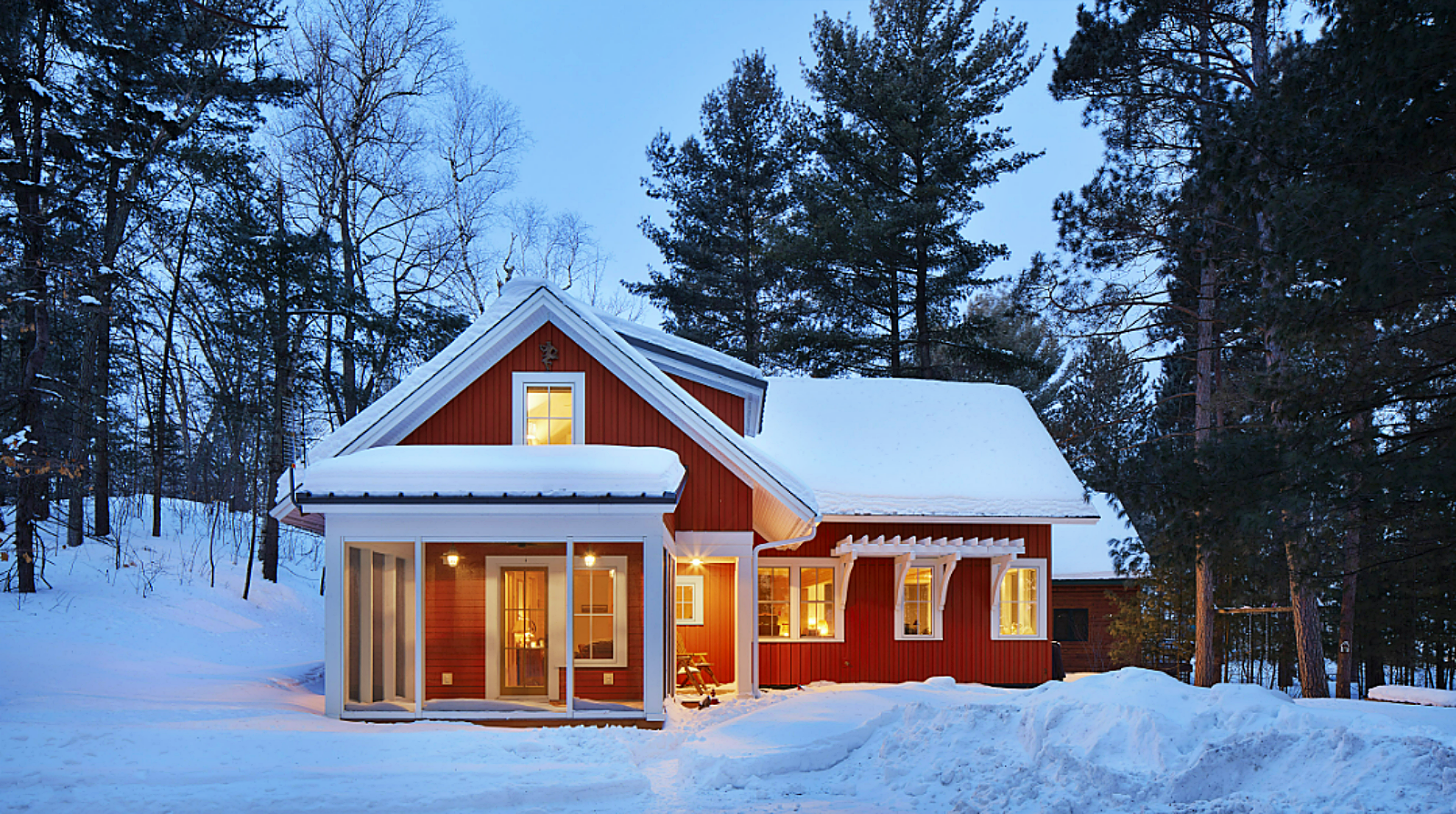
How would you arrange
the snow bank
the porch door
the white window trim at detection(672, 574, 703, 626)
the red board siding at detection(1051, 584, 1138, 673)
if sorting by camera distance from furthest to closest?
the red board siding at detection(1051, 584, 1138, 673) < the white window trim at detection(672, 574, 703, 626) < the porch door < the snow bank

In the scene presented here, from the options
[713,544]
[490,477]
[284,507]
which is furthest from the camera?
[713,544]

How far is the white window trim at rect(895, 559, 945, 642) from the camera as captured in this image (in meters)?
16.0

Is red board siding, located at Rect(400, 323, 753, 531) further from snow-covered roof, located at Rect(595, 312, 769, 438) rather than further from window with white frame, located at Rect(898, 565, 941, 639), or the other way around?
window with white frame, located at Rect(898, 565, 941, 639)

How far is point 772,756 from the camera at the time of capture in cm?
880

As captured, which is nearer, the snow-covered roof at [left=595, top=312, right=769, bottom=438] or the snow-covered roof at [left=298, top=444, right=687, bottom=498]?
the snow-covered roof at [left=298, top=444, right=687, bottom=498]

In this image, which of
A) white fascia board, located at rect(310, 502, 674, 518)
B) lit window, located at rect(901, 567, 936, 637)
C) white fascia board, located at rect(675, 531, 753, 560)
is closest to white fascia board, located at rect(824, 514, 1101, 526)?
lit window, located at rect(901, 567, 936, 637)

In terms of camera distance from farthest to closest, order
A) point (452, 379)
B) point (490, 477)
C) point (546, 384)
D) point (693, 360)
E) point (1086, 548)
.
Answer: point (1086, 548) < point (693, 360) < point (546, 384) < point (452, 379) < point (490, 477)

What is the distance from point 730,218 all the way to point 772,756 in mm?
21576

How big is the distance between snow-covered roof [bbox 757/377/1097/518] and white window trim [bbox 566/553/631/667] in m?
3.90

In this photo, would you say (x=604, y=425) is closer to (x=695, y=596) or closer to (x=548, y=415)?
(x=548, y=415)

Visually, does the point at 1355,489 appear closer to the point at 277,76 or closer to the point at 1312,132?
the point at 1312,132

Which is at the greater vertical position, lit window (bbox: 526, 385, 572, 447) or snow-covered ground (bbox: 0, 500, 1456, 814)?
lit window (bbox: 526, 385, 572, 447)

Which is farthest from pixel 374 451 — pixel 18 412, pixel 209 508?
pixel 209 508

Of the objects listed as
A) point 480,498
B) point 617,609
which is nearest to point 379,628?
point 617,609
